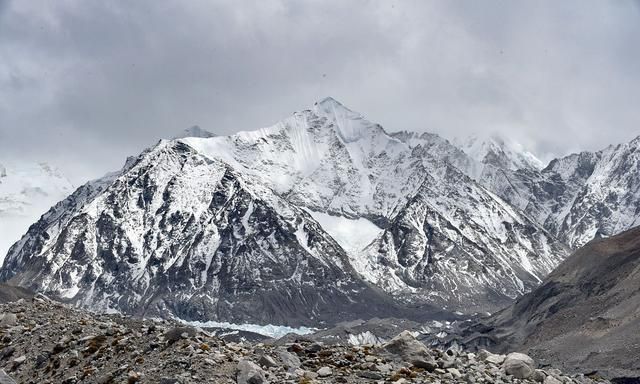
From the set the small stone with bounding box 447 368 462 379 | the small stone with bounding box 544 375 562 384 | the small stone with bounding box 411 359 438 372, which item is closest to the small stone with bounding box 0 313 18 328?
the small stone with bounding box 411 359 438 372

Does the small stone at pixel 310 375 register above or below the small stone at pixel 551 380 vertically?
below

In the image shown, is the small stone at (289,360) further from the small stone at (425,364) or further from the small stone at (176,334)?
the small stone at (425,364)

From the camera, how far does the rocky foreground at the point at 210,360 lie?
90.4ft

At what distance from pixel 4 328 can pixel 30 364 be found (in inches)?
211

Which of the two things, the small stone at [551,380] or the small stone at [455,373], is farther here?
the small stone at [551,380]

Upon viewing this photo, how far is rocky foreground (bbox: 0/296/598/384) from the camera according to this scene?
1085 inches

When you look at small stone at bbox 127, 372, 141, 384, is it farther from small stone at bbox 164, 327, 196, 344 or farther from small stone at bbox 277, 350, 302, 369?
small stone at bbox 277, 350, 302, 369

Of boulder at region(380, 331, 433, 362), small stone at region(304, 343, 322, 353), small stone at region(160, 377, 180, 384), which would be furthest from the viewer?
boulder at region(380, 331, 433, 362)

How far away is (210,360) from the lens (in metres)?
27.8

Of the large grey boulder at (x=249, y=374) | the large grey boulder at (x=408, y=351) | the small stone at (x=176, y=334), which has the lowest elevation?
the large grey boulder at (x=249, y=374)

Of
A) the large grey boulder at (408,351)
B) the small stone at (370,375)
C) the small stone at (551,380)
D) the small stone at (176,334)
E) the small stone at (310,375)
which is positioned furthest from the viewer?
the small stone at (551,380)

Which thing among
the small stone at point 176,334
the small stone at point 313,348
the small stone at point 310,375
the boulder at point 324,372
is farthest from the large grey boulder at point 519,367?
the small stone at point 176,334

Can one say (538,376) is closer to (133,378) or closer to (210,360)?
(210,360)

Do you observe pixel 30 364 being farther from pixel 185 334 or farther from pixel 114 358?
pixel 185 334
